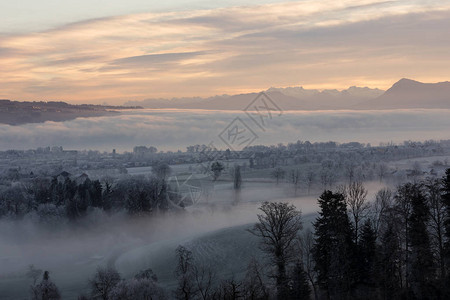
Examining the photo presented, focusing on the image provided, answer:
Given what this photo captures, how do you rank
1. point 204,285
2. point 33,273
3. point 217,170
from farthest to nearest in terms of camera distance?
point 217,170 < point 33,273 < point 204,285

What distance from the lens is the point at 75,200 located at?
247ft

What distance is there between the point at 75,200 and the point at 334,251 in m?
48.3

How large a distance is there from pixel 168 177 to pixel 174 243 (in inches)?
1817

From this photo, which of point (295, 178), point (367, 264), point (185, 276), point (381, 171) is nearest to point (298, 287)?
point (367, 264)

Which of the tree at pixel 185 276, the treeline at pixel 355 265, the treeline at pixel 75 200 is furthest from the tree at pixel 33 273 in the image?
the treeline at pixel 75 200

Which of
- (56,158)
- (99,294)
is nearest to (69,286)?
(99,294)

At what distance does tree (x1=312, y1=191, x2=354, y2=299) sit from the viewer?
33.9 meters

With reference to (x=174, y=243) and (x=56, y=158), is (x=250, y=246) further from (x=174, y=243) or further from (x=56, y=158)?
(x=56, y=158)

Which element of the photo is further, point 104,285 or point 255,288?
point 104,285

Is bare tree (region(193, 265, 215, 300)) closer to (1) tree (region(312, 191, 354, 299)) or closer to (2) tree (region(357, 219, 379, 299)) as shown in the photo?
(1) tree (region(312, 191, 354, 299))

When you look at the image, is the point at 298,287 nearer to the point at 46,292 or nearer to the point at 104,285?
the point at 104,285

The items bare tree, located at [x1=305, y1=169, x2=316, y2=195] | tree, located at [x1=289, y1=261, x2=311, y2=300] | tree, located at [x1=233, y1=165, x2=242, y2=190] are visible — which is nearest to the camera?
tree, located at [x1=289, y1=261, x2=311, y2=300]

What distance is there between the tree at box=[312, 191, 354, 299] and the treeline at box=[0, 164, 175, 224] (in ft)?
139

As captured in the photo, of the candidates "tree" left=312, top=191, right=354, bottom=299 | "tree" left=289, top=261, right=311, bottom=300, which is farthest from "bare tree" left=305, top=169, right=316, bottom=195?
"tree" left=289, top=261, right=311, bottom=300
